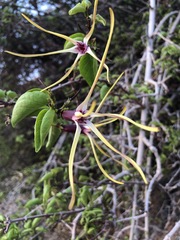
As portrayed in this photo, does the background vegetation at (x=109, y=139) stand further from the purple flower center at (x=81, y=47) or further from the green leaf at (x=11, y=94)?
the purple flower center at (x=81, y=47)

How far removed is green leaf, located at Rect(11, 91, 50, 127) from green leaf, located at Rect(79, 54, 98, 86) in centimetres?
7

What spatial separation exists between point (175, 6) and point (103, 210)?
1.90 feet

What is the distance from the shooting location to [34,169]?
1.01 meters

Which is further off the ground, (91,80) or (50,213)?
(91,80)

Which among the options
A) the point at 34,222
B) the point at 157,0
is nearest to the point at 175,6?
the point at 157,0

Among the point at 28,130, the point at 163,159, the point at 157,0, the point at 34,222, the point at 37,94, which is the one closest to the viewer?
the point at 37,94

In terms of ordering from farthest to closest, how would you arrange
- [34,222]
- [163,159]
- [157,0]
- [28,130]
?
[28,130] < [157,0] < [163,159] < [34,222]

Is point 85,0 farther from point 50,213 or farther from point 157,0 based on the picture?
point 157,0

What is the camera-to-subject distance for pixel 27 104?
42cm

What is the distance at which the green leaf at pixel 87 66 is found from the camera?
476 millimetres

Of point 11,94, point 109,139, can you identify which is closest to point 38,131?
point 11,94

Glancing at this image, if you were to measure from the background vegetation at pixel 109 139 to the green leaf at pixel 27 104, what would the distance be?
0.10 metres

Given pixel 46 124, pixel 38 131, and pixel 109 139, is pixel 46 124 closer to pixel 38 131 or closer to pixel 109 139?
pixel 38 131

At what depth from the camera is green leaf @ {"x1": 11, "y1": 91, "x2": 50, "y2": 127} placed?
0.42m
